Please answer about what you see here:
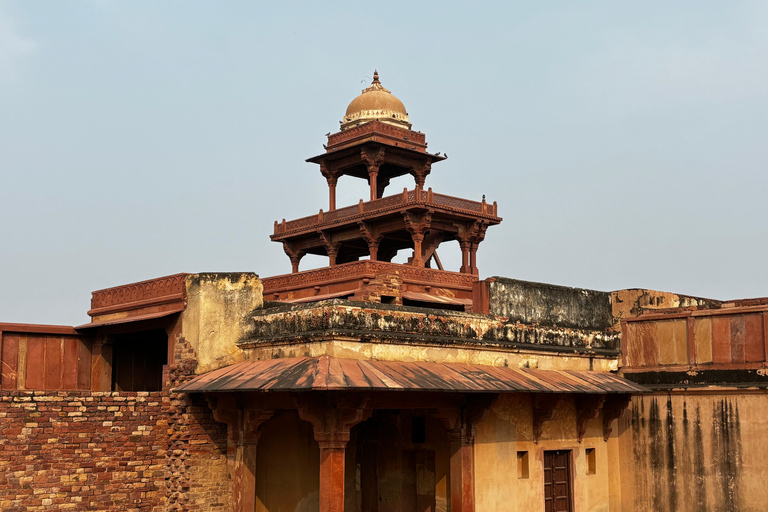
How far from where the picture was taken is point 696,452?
48.5 ft

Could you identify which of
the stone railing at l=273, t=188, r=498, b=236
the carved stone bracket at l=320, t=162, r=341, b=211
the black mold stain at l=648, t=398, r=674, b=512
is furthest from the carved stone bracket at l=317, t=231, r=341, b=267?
the black mold stain at l=648, t=398, r=674, b=512

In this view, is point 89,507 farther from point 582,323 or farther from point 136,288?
point 582,323

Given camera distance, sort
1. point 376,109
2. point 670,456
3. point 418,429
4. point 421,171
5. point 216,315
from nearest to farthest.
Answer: point 216,315
point 418,429
point 670,456
point 376,109
point 421,171

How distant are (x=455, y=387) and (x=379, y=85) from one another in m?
19.5

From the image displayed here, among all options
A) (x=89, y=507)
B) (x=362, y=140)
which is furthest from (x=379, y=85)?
(x=89, y=507)

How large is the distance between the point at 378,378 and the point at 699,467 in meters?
6.31

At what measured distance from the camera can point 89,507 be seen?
12688 mm

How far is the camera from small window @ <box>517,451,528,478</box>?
14.8 m

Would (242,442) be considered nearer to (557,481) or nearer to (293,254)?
(557,481)

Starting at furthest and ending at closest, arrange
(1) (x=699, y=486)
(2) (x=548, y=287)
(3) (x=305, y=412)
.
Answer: (2) (x=548, y=287) < (1) (x=699, y=486) < (3) (x=305, y=412)

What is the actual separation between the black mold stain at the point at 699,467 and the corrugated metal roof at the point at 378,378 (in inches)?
51.4

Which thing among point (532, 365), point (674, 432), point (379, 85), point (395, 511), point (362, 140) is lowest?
point (395, 511)

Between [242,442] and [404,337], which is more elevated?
[404,337]

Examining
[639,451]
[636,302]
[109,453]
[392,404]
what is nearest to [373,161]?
[636,302]
